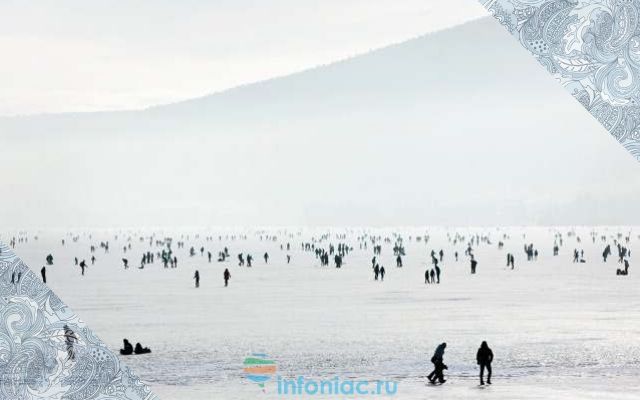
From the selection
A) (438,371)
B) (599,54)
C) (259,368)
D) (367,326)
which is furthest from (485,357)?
(367,326)

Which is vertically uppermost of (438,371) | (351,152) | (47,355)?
(351,152)

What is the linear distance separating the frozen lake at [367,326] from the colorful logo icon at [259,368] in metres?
0.06

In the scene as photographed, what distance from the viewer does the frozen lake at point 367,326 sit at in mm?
5930

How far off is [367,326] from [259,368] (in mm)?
2924

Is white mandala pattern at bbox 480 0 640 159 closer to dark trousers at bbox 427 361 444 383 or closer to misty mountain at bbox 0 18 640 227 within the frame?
misty mountain at bbox 0 18 640 227

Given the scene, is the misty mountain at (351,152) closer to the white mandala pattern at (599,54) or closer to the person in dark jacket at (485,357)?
the person in dark jacket at (485,357)

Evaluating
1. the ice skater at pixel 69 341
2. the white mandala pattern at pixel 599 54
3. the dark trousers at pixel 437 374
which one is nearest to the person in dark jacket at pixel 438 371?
the dark trousers at pixel 437 374

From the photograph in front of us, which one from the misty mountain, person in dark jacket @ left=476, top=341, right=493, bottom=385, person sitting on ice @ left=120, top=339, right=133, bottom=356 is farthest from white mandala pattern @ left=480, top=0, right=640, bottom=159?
person sitting on ice @ left=120, top=339, right=133, bottom=356

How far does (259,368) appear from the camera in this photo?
Answer: 6.62 metres

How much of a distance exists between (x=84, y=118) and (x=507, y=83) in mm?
3939

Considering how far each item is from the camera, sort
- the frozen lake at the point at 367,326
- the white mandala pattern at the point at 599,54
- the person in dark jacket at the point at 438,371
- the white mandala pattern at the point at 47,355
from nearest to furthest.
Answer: the white mandala pattern at the point at 599,54
the white mandala pattern at the point at 47,355
the person in dark jacket at the point at 438,371
the frozen lake at the point at 367,326

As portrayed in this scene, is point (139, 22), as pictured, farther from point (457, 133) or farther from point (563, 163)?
point (563, 163)

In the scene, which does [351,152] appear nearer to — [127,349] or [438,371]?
[127,349]

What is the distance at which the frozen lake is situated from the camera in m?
5.93
